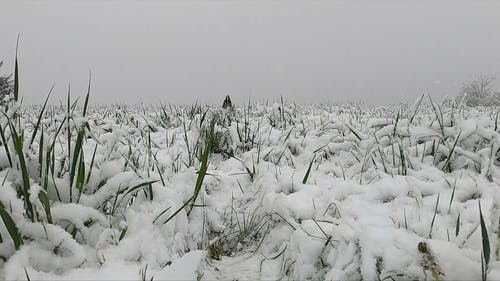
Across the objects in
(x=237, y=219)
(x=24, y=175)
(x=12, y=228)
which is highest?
(x=24, y=175)

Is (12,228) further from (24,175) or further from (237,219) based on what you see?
(237,219)

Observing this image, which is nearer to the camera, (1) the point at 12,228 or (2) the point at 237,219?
(1) the point at 12,228

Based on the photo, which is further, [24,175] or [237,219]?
[237,219]

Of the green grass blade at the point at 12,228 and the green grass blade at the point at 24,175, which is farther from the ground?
the green grass blade at the point at 24,175

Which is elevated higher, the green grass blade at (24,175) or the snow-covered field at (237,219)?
the green grass blade at (24,175)

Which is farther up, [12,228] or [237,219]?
[12,228]

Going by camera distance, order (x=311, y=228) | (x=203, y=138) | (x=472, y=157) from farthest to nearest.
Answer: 1. (x=203, y=138)
2. (x=472, y=157)
3. (x=311, y=228)

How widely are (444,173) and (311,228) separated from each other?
1.17 meters

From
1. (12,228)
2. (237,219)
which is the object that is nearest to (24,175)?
(12,228)

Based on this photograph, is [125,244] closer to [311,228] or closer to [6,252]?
[6,252]

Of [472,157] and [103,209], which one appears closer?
[103,209]

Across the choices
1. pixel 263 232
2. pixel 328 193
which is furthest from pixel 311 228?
pixel 328 193

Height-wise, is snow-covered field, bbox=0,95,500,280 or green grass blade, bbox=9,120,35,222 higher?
green grass blade, bbox=9,120,35,222

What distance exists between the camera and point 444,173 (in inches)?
84.4
